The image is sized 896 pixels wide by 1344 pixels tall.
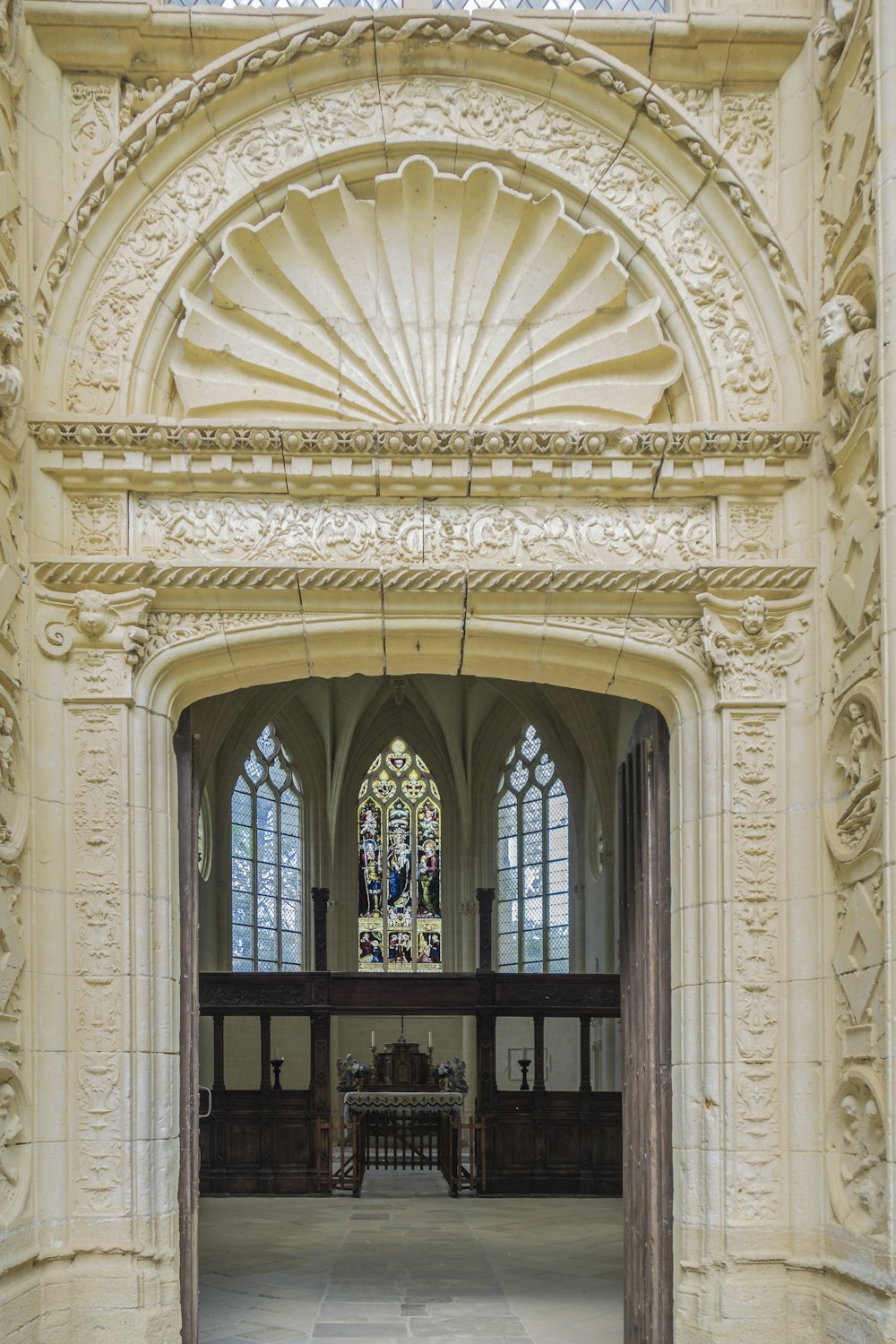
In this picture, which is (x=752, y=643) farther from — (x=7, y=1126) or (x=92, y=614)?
(x=7, y=1126)

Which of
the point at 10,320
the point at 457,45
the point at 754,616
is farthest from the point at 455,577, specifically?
the point at 457,45

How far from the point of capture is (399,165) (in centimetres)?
562

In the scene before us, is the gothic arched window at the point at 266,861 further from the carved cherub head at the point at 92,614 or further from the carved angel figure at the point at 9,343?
the carved angel figure at the point at 9,343

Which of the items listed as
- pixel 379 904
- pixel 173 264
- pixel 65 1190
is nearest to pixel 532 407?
pixel 173 264

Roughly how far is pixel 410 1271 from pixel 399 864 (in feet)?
32.5

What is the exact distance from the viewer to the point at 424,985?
13.1 meters

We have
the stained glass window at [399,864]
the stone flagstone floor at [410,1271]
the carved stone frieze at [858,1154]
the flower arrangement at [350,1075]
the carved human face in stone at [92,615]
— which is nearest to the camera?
the carved stone frieze at [858,1154]

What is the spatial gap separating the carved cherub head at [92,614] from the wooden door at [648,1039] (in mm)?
2171

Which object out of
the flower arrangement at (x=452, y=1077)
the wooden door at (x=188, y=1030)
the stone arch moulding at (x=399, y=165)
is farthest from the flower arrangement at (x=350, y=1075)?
the stone arch moulding at (x=399, y=165)

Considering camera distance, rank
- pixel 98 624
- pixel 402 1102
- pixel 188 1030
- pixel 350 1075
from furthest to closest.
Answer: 1. pixel 350 1075
2. pixel 402 1102
3. pixel 188 1030
4. pixel 98 624

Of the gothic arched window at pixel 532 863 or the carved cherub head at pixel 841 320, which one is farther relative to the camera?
the gothic arched window at pixel 532 863

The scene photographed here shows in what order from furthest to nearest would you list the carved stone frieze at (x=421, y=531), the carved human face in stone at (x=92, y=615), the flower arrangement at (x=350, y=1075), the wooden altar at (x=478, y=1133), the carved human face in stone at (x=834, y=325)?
the flower arrangement at (x=350, y=1075)
the wooden altar at (x=478, y=1133)
the carved stone frieze at (x=421, y=531)
the carved human face in stone at (x=92, y=615)
the carved human face in stone at (x=834, y=325)

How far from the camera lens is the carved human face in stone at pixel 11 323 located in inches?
193

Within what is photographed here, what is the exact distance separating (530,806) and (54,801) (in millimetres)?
12148
